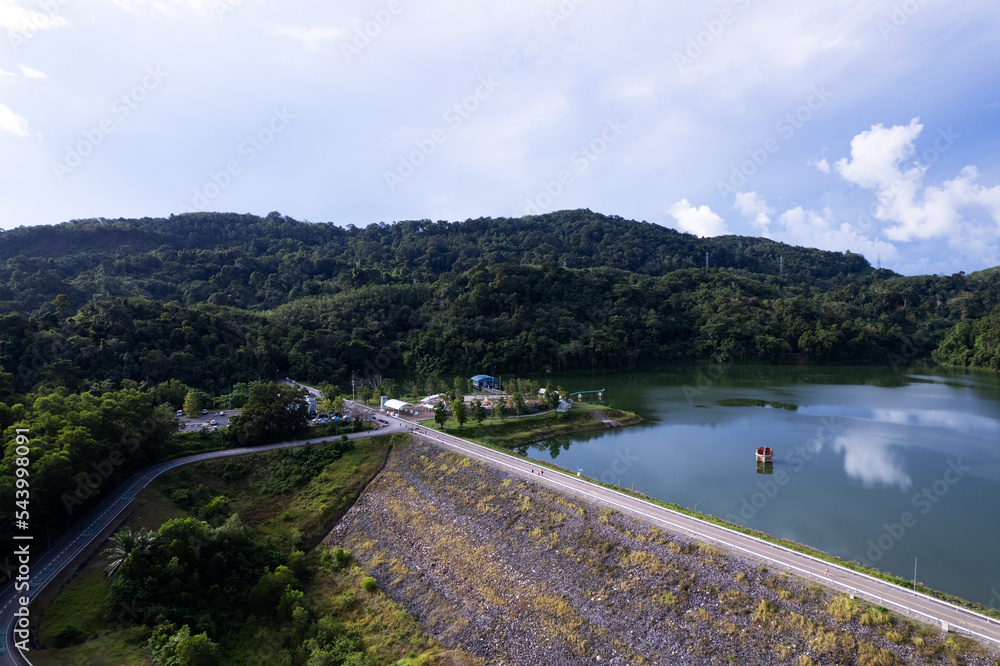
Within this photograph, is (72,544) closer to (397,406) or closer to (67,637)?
(67,637)

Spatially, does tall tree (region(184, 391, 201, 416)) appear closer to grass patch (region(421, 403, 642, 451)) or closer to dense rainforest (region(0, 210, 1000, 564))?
dense rainforest (region(0, 210, 1000, 564))

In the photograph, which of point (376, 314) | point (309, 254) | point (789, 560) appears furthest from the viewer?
point (309, 254)

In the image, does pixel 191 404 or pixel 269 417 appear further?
pixel 191 404

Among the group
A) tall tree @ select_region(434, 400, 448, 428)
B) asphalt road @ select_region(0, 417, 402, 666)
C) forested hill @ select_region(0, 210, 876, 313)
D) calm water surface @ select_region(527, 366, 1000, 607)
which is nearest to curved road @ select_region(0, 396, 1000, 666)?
asphalt road @ select_region(0, 417, 402, 666)

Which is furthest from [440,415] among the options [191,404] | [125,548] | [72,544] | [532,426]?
[72,544]

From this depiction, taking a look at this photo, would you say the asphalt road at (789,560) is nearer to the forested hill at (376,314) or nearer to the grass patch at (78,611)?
the grass patch at (78,611)

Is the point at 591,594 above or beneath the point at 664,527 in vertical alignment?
beneath

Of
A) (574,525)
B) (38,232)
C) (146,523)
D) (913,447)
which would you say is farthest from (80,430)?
(38,232)

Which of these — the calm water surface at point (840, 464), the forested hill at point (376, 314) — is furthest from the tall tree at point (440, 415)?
the forested hill at point (376, 314)

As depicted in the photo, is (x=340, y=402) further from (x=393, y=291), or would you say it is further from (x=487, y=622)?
(x=393, y=291)
